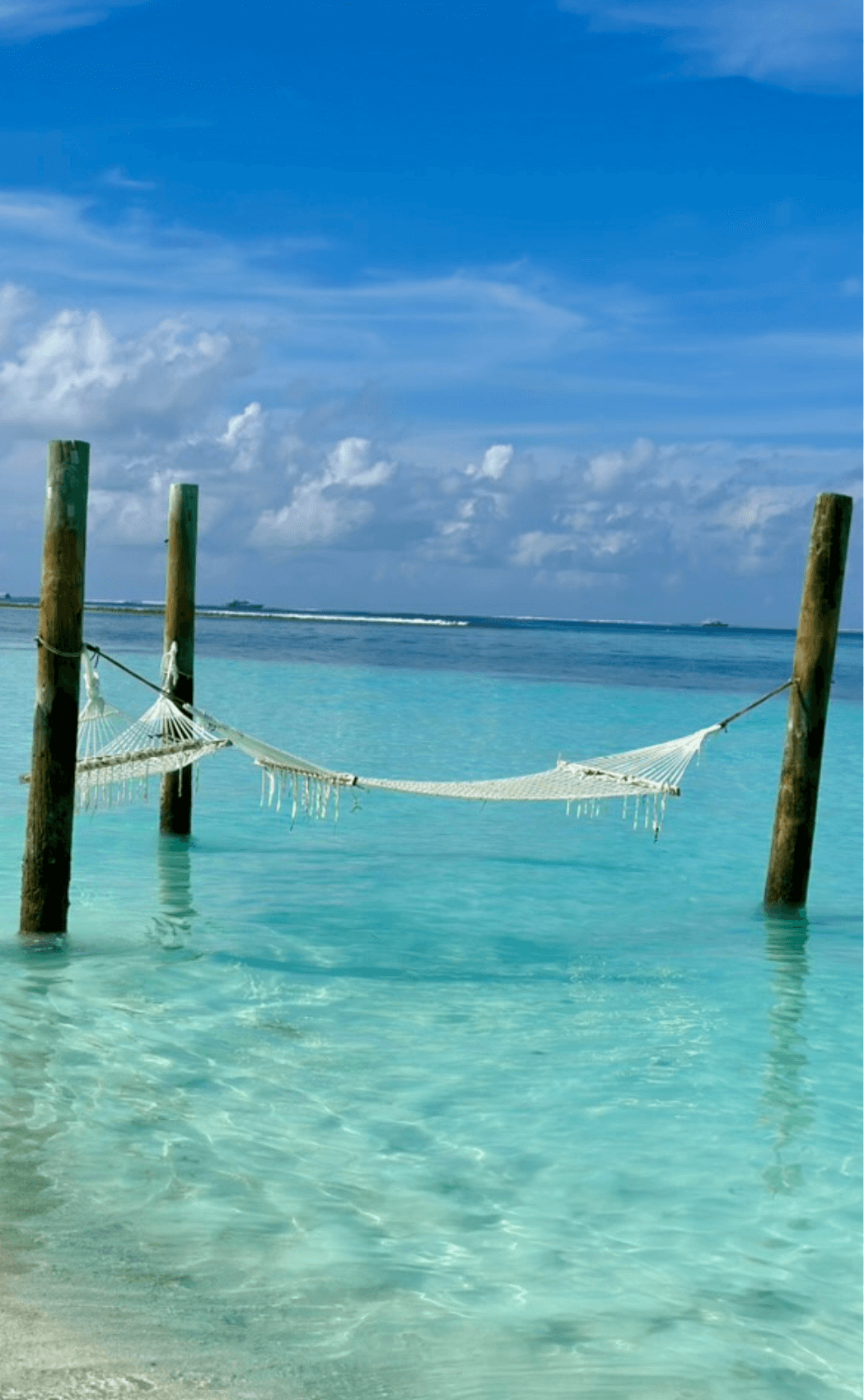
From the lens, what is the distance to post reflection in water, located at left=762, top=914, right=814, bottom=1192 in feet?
16.6

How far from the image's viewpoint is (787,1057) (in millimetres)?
6234

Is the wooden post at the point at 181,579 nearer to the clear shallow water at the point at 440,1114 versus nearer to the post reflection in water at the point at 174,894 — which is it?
the post reflection in water at the point at 174,894

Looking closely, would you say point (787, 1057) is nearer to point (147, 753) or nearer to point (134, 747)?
point (147, 753)

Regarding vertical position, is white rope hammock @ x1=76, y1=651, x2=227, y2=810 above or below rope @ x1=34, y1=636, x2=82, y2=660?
below

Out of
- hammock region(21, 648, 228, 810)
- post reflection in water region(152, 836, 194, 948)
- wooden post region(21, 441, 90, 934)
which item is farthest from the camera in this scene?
post reflection in water region(152, 836, 194, 948)

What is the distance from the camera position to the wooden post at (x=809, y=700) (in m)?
7.79

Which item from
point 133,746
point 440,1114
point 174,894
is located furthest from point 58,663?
point 440,1114

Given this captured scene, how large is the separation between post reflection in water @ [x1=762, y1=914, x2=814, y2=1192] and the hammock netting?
1.09 metres

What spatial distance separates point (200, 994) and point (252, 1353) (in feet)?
10.6

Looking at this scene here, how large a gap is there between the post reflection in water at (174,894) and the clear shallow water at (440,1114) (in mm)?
36

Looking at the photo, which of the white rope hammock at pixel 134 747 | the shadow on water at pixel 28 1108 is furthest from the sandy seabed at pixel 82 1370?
the white rope hammock at pixel 134 747

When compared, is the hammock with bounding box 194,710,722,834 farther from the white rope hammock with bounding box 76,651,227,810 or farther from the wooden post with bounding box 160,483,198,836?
the wooden post with bounding box 160,483,198,836

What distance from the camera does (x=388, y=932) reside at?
817 centimetres

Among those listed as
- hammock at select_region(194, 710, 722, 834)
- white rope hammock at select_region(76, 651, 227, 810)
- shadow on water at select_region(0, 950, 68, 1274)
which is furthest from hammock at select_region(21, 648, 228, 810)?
shadow on water at select_region(0, 950, 68, 1274)
